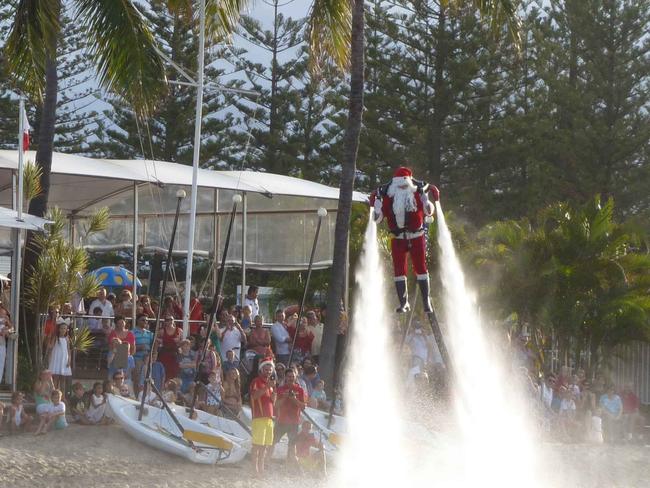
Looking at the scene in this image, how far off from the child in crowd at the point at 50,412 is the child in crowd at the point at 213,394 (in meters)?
2.04

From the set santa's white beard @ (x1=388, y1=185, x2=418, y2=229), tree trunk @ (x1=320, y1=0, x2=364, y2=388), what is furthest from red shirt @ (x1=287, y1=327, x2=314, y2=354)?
santa's white beard @ (x1=388, y1=185, x2=418, y2=229)

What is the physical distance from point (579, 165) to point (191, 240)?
72.1 feet

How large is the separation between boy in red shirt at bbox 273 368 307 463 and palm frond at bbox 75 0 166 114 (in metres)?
4.02

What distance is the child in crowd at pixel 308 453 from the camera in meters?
16.2

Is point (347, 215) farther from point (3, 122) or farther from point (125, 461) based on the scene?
point (3, 122)

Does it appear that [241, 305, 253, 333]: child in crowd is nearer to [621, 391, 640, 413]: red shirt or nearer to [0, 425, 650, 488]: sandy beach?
[0, 425, 650, 488]: sandy beach

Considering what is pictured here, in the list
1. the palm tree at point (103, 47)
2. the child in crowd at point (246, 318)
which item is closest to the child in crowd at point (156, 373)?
the child in crowd at point (246, 318)

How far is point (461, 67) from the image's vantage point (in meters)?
37.9

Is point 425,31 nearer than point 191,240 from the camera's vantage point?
No

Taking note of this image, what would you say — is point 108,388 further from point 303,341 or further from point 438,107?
point 438,107

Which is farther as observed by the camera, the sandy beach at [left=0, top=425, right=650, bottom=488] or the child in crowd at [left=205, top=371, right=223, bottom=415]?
the child in crowd at [left=205, top=371, right=223, bottom=415]

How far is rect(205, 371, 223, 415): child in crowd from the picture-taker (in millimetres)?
16438

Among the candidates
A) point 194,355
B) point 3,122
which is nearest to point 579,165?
point 3,122

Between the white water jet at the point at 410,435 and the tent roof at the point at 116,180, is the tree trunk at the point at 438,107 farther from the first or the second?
the white water jet at the point at 410,435
